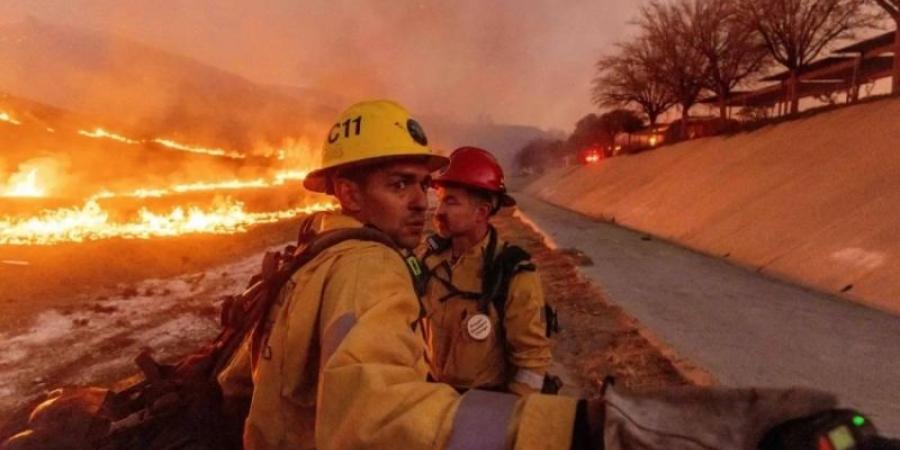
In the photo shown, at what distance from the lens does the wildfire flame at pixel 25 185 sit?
28967 millimetres

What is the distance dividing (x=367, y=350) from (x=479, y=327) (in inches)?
73.6

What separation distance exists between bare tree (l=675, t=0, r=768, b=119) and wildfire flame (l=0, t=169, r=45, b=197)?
A: 3257cm

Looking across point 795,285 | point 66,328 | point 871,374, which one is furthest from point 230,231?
point 871,374

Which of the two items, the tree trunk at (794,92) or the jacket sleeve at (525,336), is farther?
the tree trunk at (794,92)

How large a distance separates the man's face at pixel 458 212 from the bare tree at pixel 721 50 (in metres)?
28.2

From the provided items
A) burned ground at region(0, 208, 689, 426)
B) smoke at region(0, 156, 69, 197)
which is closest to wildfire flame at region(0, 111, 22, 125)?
smoke at region(0, 156, 69, 197)

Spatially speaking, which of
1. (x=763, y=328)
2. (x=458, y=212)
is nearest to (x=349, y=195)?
(x=458, y=212)

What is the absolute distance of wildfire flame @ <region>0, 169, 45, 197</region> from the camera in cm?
2897

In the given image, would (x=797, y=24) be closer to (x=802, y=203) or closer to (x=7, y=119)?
(x=802, y=203)

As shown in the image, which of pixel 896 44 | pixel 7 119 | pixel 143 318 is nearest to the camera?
pixel 143 318

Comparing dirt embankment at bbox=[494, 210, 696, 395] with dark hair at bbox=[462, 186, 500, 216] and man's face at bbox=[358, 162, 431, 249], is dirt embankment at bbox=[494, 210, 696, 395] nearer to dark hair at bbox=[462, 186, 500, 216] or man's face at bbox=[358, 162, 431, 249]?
dark hair at bbox=[462, 186, 500, 216]

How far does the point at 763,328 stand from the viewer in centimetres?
678

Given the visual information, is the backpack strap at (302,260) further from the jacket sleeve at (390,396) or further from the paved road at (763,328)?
the paved road at (763,328)

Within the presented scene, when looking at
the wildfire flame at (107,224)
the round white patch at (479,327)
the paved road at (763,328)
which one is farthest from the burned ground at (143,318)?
the round white patch at (479,327)
